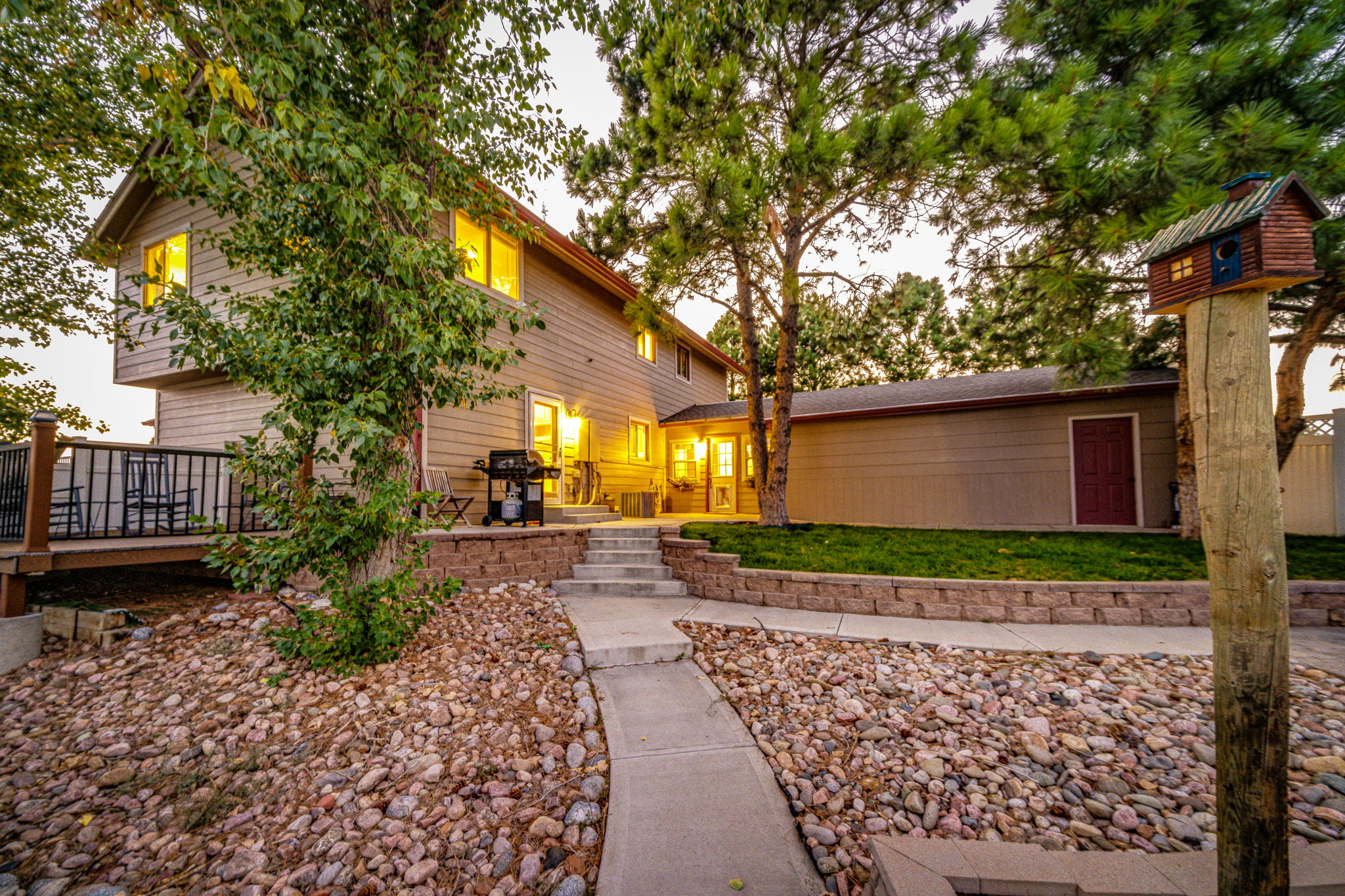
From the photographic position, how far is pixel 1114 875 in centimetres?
153

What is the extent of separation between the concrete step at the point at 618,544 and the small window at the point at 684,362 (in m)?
7.70

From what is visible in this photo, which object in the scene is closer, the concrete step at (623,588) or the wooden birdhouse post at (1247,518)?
the wooden birdhouse post at (1247,518)

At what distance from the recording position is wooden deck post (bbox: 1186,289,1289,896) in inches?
55.4

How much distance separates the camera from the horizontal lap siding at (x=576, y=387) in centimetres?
726

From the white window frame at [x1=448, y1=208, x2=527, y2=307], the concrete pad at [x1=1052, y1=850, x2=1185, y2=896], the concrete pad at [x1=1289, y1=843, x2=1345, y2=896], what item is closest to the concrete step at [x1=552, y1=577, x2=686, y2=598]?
the white window frame at [x1=448, y1=208, x2=527, y2=307]

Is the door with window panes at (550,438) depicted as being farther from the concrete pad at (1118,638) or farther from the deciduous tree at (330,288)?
the concrete pad at (1118,638)

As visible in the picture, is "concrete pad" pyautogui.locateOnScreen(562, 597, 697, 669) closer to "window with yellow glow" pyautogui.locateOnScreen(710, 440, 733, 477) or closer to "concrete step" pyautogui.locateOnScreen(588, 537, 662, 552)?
"concrete step" pyautogui.locateOnScreen(588, 537, 662, 552)

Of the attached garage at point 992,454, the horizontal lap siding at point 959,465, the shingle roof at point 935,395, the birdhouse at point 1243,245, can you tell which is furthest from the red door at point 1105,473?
the birdhouse at point 1243,245

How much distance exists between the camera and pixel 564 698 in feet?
10.3

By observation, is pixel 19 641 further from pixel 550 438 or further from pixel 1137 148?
pixel 1137 148

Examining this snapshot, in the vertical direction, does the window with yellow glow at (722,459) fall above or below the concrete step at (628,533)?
above

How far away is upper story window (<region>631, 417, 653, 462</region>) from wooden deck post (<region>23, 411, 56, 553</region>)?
804 cm

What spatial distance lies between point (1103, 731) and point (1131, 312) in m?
5.80

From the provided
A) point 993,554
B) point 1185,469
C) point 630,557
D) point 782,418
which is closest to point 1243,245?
point 993,554
